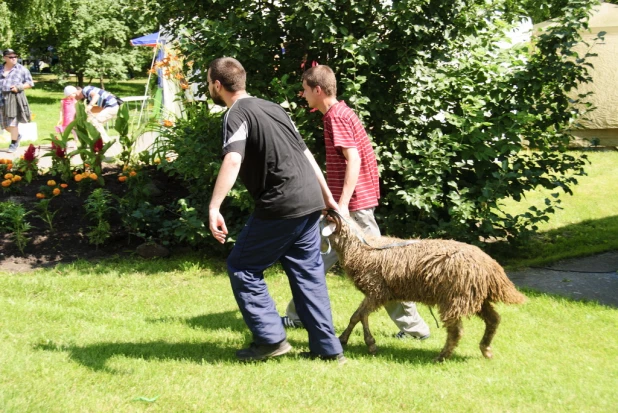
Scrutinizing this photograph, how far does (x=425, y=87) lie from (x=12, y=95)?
10892 millimetres

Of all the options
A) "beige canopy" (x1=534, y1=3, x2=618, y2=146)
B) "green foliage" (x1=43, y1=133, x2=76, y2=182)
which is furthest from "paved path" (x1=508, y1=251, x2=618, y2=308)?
"beige canopy" (x1=534, y1=3, x2=618, y2=146)

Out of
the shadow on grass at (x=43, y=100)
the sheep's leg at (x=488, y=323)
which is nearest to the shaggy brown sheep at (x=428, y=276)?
the sheep's leg at (x=488, y=323)

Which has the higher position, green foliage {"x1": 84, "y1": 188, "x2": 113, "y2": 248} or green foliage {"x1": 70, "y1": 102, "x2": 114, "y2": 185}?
green foliage {"x1": 70, "y1": 102, "x2": 114, "y2": 185}

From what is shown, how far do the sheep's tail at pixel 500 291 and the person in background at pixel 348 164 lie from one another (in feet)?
2.56

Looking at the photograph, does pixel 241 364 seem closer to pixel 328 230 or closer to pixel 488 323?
pixel 328 230

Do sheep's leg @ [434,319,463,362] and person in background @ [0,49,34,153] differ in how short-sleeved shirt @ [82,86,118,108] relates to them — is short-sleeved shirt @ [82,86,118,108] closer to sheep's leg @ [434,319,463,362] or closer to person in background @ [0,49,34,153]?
person in background @ [0,49,34,153]

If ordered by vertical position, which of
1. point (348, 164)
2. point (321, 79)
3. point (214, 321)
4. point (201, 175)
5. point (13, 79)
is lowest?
point (214, 321)

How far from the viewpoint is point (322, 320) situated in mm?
4832

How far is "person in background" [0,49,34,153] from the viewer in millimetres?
15039

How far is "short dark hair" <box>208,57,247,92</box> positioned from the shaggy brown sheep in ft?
3.86

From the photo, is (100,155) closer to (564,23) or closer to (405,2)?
(405,2)

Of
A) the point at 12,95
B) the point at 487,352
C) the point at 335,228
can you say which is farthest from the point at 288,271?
the point at 12,95

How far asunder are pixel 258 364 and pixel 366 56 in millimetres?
3520

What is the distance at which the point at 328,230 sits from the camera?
520cm
